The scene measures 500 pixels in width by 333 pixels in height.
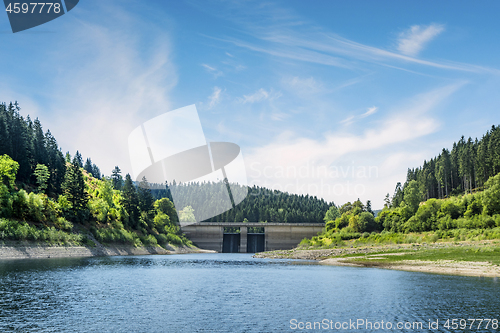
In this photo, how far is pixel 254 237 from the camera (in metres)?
189

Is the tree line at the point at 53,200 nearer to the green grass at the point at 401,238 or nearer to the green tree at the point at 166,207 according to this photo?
the green tree at the point at 166,207

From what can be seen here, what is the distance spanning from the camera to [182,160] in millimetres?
91812

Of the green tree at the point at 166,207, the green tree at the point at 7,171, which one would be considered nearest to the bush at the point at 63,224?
the green tree at the point at 7,171

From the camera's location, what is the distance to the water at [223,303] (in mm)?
22828

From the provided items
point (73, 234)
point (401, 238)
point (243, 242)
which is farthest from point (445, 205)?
point (243, 242)

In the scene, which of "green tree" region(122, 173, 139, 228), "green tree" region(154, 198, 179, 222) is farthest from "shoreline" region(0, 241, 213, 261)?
"green tree" region(154, 198, 179, 222)

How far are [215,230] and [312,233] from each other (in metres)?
46.7

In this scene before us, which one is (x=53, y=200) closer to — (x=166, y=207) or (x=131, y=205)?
(x=131, y=205)

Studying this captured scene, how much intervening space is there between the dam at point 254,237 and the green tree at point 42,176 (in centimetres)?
7817

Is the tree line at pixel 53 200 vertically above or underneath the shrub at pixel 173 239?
above

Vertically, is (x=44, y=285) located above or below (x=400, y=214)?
below

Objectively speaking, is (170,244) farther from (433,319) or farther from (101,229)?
(433,319)

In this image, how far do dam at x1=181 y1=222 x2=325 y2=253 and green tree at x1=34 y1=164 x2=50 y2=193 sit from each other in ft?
256

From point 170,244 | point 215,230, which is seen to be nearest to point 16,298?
point 170,244
